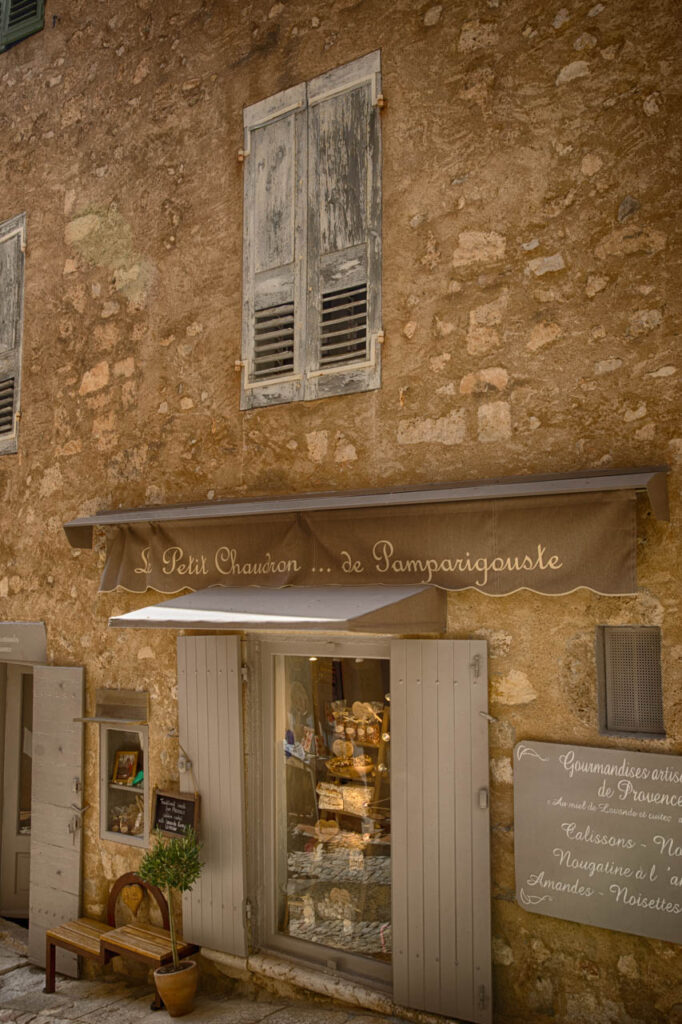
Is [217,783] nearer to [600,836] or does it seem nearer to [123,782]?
[123,782]

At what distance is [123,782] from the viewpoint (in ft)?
20.6

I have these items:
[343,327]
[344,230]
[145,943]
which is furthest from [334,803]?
[344,230]

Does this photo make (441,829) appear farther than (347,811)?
No

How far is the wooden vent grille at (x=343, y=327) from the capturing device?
5230mm

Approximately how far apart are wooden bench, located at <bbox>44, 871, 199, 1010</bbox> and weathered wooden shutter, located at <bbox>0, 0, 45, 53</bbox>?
7.39m

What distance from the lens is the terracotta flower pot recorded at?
16.7 ft

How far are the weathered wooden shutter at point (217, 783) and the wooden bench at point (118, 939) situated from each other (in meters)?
0.23

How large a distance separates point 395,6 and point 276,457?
9.74 feet

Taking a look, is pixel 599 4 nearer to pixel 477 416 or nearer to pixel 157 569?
pixel 477 416

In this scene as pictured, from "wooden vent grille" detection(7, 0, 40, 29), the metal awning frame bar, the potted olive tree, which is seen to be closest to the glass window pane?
the potted olive tree

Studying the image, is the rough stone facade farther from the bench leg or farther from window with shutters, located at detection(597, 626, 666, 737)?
the bench leg

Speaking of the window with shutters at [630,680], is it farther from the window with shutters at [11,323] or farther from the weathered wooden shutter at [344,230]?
the window with shutters at [11,323]

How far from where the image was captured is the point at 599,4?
4.41m

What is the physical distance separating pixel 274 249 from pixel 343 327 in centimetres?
83
